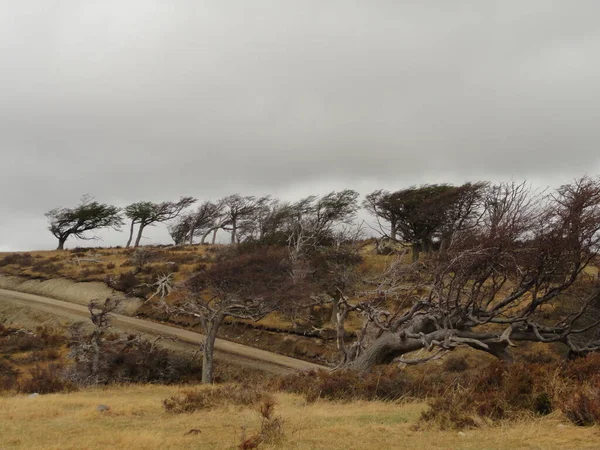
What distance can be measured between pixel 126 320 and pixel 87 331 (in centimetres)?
396

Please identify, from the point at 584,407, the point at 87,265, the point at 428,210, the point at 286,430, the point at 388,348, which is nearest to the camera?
the point at 584,407

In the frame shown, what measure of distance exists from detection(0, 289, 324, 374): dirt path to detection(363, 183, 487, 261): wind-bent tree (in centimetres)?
1778

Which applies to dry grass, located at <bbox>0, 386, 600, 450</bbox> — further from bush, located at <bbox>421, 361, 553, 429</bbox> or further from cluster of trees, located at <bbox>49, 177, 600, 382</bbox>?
cluster of trees, located at <bbox>49, 177, 600, 382</bbox>

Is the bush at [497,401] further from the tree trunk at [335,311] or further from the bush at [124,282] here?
the bush at [124,282]

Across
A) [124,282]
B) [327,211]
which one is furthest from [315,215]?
[124,282]

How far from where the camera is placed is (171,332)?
30672 mm

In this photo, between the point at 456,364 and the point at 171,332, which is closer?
the point at 456,364

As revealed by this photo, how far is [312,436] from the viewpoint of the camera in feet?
24.1

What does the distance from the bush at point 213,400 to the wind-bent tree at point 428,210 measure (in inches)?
1086

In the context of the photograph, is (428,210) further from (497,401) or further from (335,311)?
(497,401)

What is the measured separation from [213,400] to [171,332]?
20.7 m

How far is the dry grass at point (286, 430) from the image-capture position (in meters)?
6.46

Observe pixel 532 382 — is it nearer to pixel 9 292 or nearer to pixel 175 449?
Answer: pixel 175 449

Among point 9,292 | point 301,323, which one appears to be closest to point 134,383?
point 301,323
